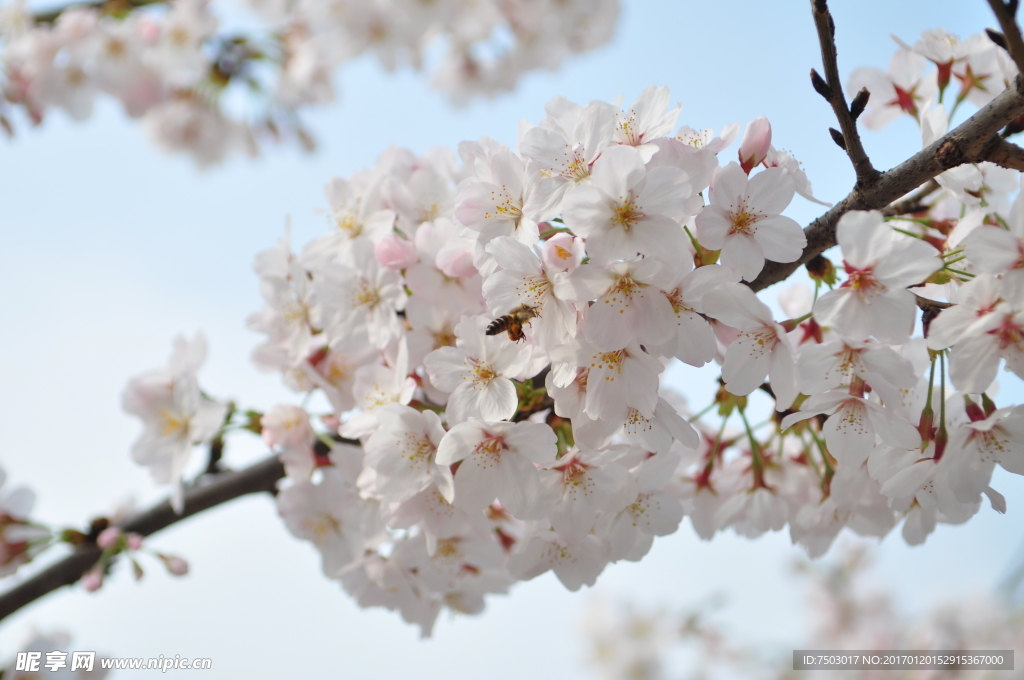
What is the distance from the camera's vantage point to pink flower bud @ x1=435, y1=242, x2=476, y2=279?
1.31 metres

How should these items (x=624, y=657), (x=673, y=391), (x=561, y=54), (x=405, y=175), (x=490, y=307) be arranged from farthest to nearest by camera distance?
(x=624, y=657)
(x=561, y=54)
(x=673, y=391)
(x=405, y=175)
(x=490, y=307)

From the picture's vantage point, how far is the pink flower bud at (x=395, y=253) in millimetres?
1501

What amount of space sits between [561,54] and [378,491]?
384 centimetres

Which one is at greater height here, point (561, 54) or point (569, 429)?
point (561, 54)

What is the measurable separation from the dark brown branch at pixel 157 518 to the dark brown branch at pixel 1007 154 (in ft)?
5.88

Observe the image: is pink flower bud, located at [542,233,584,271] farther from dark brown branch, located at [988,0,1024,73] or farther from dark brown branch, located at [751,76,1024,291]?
dark brown branch, located at [988,0,1024,73]

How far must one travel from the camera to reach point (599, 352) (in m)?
1.16

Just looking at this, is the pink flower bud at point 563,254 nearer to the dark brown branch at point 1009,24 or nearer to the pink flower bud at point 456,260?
the pink flower bud at point 456,260

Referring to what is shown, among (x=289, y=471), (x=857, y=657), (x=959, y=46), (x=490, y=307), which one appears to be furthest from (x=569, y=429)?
(x=857, y=657)

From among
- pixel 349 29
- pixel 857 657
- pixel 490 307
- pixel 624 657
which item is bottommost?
pixel 624 657

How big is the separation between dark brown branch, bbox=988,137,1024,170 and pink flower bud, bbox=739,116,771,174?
0.35 metres

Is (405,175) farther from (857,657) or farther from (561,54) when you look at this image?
(561,54)

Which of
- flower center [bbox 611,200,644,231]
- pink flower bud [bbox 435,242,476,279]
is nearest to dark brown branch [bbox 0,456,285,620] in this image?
pink flower bud [bbox 435,242,476,279]

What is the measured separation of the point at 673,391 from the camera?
1.86 metres
